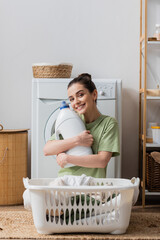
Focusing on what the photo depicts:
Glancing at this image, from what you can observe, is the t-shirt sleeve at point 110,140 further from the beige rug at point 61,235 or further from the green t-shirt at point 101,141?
the beige rug at point 61,235

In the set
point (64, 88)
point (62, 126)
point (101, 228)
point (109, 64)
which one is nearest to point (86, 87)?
point (62, 126)

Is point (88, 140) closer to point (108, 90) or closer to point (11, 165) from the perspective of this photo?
point (108, 90)

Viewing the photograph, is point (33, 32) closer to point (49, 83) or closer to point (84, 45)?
point (84, 45)

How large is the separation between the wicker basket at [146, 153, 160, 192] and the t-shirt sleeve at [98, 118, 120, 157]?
60cm

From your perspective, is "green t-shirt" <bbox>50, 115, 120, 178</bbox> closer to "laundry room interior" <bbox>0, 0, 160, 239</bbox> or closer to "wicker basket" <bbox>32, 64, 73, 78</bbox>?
"wicker basket" <bbox>32, 64, 73, 78</bbox>

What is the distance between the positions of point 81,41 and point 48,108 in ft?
2.31

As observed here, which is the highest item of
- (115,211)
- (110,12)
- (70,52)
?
(110,12)

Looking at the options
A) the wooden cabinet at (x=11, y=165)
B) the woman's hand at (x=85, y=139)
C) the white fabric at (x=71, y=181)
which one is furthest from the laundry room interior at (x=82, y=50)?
the white fabric at (x=71, y=181)

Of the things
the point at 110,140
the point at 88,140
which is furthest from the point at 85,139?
the point at 110,140

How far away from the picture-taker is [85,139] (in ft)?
7.04

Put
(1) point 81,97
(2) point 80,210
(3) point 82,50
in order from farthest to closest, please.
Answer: (3) point 82,50
(1) point 81,97
(2) point 80,210

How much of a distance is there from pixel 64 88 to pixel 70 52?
0.50 meters

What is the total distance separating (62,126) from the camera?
2.22 metres

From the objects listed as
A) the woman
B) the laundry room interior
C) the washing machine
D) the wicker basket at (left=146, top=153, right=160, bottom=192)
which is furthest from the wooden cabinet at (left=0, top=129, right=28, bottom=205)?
the wicker basket at (left=146, top=153, right=160, bottom=192)
